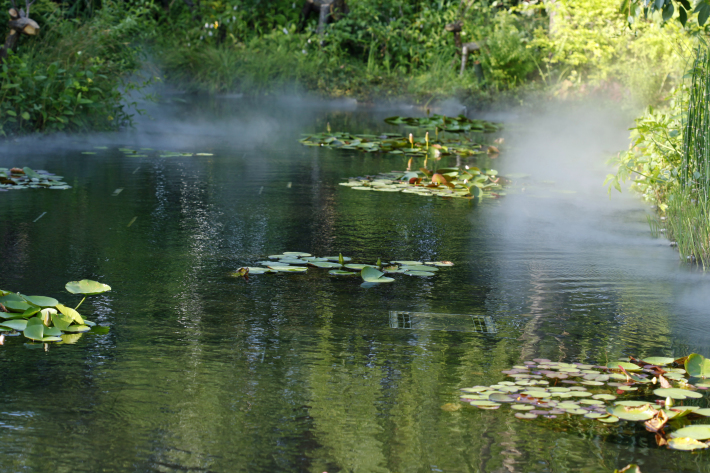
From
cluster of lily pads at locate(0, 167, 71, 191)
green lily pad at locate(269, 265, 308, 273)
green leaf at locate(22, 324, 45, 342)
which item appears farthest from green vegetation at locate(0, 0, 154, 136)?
green leaf at locate(22, 324, 45, 342)

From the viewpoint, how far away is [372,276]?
4.63 meters

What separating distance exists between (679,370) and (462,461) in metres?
1.22

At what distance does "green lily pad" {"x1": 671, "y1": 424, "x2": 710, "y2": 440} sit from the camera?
Result: 2.73 metres

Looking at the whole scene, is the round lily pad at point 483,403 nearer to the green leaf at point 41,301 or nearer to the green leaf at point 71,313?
the green leaf at point 71,313

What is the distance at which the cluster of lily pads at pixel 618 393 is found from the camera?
2.89m

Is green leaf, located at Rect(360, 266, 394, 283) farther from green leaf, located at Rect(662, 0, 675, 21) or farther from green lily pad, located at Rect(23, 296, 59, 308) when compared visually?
green leaf, located at Rect(662, 0, 675, 21)

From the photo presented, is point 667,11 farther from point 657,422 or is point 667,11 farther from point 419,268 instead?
point 657,422

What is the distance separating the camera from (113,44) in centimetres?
1217

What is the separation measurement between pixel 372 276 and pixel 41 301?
167 cm

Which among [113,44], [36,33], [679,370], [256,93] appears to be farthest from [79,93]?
[256,93]

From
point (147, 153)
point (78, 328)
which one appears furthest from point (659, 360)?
point (147, 153)

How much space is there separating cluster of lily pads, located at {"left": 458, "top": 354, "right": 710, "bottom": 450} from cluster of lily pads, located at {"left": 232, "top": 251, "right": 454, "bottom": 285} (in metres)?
1.36

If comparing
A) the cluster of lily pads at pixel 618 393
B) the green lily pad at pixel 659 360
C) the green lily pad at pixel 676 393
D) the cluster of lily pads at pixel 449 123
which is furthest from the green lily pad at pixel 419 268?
the cluster of lily pads at pixel 449 123

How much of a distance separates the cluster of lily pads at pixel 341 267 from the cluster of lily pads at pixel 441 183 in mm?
2615
